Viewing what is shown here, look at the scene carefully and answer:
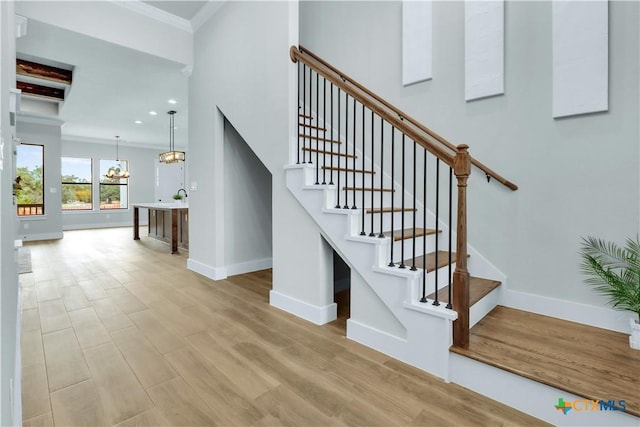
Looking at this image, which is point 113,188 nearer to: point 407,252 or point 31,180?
point 31,180

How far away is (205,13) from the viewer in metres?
3.86

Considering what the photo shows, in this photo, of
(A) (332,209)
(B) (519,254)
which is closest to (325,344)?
(A) (332,209)

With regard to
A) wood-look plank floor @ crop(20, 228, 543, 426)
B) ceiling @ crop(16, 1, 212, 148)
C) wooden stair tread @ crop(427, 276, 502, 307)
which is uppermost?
ceiling @ crop(16, 1, 212, 148)

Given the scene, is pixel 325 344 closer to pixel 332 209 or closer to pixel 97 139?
pixel 332 209

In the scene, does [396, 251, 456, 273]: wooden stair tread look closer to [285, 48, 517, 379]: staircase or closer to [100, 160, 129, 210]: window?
[285, 48, 517, 379]: staircase

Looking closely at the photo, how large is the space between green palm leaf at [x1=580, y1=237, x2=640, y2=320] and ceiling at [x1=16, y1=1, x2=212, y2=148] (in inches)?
182

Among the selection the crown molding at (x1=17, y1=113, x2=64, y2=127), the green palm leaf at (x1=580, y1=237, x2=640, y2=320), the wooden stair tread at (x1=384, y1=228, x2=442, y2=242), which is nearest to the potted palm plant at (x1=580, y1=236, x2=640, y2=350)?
the green palm leaf at (x1=580, y1=237, x2=640, y2=320)

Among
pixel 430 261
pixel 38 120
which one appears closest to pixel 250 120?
pixel 430 261

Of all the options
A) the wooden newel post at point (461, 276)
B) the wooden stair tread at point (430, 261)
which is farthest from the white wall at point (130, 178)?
the wooden newel post at point (461, 276)

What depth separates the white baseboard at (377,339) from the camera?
2033 mm

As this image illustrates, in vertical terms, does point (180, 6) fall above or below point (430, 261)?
above

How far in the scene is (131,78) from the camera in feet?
15.7

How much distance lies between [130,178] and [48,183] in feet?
9.24

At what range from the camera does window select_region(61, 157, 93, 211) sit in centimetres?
933
